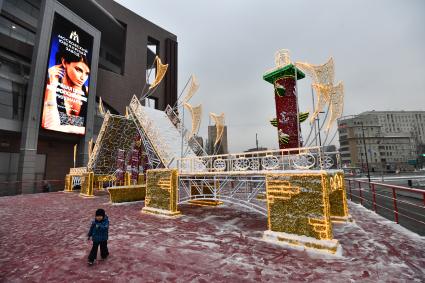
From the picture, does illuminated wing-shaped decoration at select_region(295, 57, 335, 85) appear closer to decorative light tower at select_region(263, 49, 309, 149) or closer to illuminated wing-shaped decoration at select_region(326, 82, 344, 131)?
illuminated wing-shaped decoration at select_region(326, 82, 344, 131)

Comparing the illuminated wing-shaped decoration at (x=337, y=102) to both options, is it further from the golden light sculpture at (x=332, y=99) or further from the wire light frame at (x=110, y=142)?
the wire light frame at (x=110, y=142)

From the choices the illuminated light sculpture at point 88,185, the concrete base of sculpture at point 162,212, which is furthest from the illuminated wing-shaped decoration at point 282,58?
the illuminated light sculpture at point 88,185

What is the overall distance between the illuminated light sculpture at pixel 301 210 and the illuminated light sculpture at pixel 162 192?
547 centimetres

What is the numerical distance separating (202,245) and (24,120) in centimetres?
2598

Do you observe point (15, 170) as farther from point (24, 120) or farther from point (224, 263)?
point (224, 263)

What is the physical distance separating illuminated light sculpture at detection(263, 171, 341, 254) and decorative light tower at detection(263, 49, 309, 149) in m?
5.06

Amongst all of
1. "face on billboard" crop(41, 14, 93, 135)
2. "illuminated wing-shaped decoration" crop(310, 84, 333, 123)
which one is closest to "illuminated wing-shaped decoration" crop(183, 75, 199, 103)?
"illuminated wing-shaped decoration" crop(310, 84, 333, 123)

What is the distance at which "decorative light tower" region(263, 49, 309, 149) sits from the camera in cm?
1126

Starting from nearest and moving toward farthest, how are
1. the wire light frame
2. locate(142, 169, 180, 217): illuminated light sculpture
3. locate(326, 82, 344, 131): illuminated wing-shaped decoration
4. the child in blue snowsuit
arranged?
the child in blue snowsuit → locate(326, 82, 344, 131): illuminated wing-shaped decoration → locate(142, 169, 180, 217): illuminated light sculpture → the wire light frame

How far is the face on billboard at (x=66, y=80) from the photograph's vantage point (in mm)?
23781

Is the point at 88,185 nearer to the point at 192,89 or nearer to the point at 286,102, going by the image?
the point at 192,89

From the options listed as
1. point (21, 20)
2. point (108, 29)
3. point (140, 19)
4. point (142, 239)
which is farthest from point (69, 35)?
point (142, 239)

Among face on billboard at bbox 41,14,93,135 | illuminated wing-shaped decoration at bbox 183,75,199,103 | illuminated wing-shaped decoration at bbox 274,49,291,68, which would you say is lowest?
illuminated wing-shaped decoration at bbox 183,75,199,103

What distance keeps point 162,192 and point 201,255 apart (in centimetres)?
605
